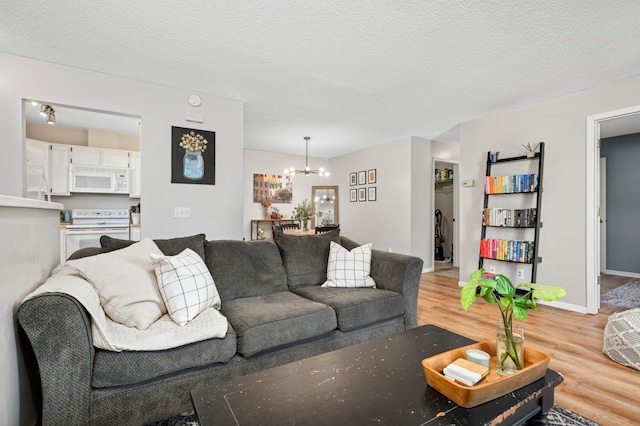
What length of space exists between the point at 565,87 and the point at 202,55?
379 cm

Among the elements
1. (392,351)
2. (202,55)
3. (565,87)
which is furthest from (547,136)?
(202,55)

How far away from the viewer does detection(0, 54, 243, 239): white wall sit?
271cm

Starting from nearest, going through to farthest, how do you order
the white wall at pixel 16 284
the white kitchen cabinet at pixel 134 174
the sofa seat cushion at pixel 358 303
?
the white wall at pixel 16 284 < the sofa seat cushion at pixel 358 303 < the white kitchen cabinet at pixel 134 174

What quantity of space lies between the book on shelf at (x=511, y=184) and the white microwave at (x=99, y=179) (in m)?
5.60

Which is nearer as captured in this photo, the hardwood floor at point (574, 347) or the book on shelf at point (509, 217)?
the hardwood floor at point (574, 347)

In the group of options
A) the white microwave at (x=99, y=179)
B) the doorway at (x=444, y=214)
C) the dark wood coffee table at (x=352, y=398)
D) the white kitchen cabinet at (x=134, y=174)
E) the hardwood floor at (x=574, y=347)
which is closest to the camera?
the dark wood coffee table at (x=352, y=398)

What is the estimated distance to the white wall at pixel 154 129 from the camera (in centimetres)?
271

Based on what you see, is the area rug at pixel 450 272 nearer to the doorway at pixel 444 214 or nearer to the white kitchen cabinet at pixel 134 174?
the doorway at pixel 444 214

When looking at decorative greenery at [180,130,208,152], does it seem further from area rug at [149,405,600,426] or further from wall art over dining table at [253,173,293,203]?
wall art over dining table at [253,173,293,203]

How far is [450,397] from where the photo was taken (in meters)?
1.05

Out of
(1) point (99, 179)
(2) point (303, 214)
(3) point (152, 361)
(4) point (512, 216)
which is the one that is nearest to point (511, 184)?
(4) point (512, 216)

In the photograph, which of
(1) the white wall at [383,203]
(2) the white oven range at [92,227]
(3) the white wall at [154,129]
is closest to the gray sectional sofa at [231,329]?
(3) the white wall at [154,129]

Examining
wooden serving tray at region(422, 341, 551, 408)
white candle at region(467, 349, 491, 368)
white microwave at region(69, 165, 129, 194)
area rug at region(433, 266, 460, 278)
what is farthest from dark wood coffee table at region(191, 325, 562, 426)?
white microwave at region(69, 165, 129, 194)

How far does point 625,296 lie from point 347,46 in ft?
15.5
